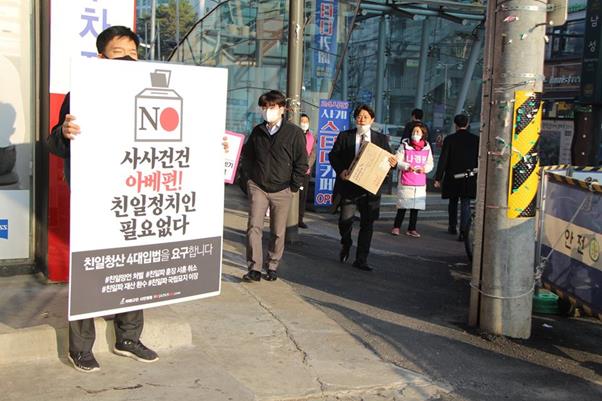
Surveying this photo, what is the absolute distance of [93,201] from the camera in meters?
3.83

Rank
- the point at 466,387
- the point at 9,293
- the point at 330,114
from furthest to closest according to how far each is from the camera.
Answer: the point at 330,114 → the point at 9,293 → the point at 466,387

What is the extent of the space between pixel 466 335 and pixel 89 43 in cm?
390

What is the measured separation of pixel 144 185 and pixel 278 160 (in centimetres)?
295

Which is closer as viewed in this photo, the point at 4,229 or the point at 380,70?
the point at 4,229

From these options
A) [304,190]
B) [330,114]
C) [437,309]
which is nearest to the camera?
[437,309]

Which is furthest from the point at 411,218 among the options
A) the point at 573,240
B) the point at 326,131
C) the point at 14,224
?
the point at 14,224

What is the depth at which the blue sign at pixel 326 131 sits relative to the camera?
11883mm

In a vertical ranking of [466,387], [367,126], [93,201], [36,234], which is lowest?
[466,387]

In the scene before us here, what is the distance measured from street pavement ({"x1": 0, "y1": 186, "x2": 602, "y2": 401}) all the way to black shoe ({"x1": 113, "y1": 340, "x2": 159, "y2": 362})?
6 cm

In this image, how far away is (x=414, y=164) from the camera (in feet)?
34.0

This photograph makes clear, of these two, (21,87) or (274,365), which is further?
(21,87)

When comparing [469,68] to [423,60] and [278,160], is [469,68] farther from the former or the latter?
[278,160]

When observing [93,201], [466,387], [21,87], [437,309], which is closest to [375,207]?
[437,309]

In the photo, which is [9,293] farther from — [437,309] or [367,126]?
[367,126]
